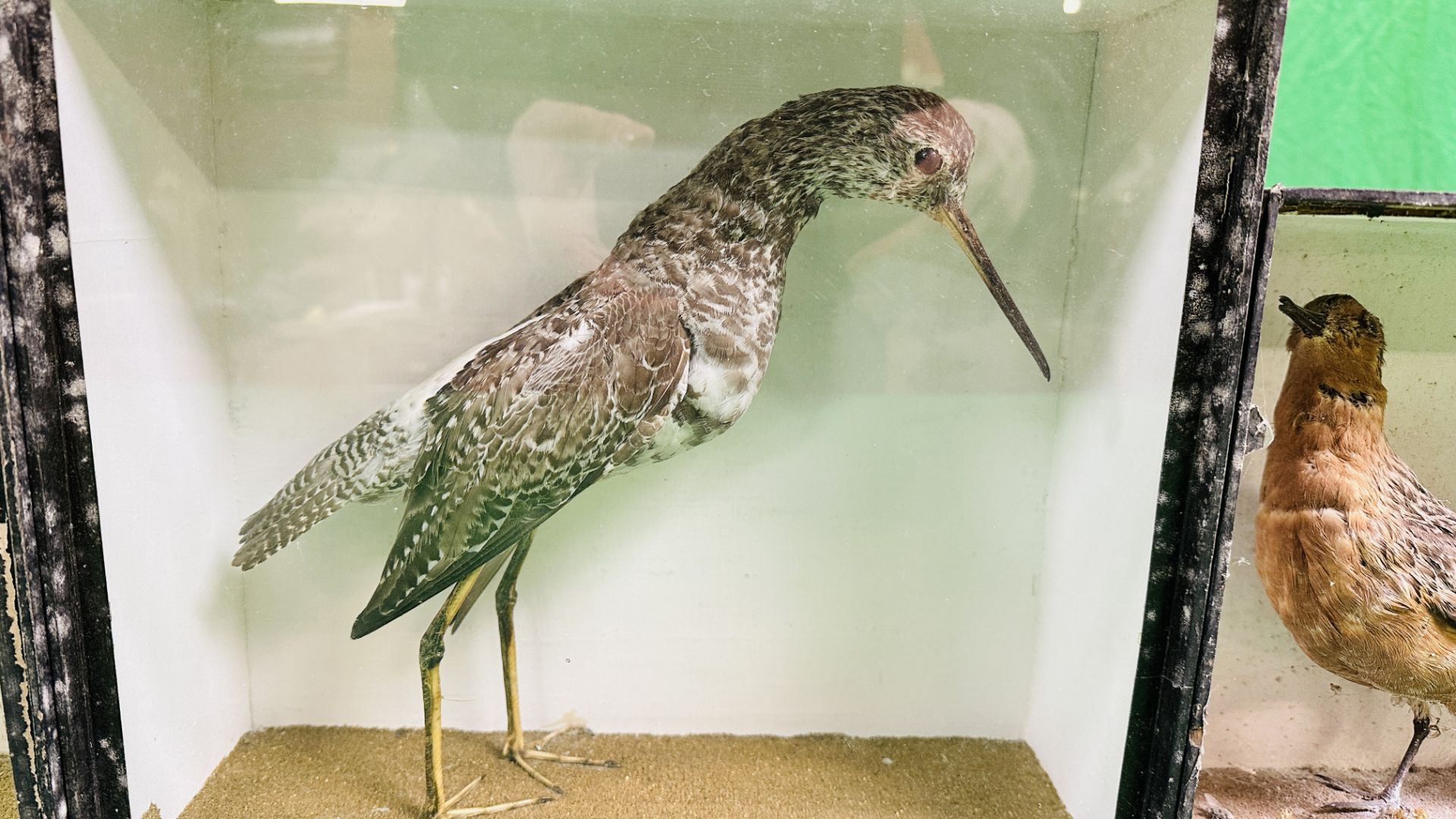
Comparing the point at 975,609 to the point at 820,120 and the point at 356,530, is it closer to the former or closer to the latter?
the point at 820,120

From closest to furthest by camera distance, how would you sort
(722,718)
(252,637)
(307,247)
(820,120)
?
1. (820,120)
2. (307,247)
3. (252,637)
4. (722,718)

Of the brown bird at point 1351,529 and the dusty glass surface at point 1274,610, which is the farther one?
the dusty glass surface at point 1274,610

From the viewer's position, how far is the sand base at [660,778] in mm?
1368

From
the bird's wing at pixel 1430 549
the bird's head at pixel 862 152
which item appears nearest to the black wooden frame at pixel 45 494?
the bird's head at pixel 862 152

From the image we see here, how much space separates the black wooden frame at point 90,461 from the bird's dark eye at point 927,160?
13.5 inches

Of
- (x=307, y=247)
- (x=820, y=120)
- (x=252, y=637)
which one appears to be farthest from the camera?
(x=252, y=637)

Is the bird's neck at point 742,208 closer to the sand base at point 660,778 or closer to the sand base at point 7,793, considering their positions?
the sand base at point 660,778

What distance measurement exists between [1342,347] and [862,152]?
0.86 meters

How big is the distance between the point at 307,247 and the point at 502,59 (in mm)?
434

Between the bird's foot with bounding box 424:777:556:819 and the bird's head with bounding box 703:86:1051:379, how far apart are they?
1.08 meters

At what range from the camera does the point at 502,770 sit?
146cm

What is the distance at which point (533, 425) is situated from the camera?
1160 millimetres

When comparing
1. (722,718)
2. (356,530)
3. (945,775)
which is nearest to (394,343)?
(356,530)

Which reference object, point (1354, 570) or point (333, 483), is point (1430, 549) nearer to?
point (1354, 570)
